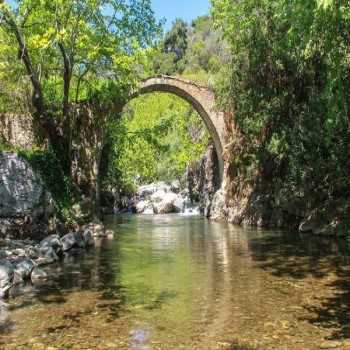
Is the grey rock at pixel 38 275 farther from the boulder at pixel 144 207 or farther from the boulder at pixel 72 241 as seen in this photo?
the boulder at pixel 144 207

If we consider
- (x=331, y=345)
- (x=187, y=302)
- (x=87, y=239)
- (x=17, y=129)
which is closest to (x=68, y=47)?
(x=17, y=129)

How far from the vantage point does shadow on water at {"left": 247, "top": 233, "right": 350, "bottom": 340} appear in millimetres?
6492

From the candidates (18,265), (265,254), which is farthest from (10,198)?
(265,254)

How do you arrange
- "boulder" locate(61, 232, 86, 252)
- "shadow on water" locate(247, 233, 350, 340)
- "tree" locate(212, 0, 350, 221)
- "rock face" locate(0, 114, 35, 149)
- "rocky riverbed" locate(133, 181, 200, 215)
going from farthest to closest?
"rocky riverbed" locate(133, 181, 200, 215), "rock face" locate(0, 114, 35, 149), "tree" locate(212, 0, 350, 221), "boulder" locate(61, 232, 86, 252), "shadow on water" locate(247, 233, 350, 340)

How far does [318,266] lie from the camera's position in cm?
1009

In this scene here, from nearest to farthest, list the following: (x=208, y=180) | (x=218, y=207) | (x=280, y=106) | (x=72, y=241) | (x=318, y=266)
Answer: (x=318, y=266), (x=72, y=241), (x=280, y=106), (x=218, y=207), (x=208, y=180)

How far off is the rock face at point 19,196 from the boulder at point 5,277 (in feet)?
16.6

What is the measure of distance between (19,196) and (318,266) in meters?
8.13

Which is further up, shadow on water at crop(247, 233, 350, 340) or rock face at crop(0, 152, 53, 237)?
Answer: rock face at crop(0, 152, 53, 237)

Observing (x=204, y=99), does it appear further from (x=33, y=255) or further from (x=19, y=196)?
(x=33, y=255)

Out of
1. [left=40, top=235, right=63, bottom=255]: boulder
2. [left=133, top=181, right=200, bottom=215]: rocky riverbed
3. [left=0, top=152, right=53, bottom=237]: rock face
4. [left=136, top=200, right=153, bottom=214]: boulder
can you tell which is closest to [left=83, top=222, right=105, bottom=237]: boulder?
[left=0, top=152, right=53, bottom=237]: rock face

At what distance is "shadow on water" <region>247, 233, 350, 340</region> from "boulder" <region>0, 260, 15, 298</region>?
447 cm

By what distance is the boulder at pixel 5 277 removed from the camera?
8.03 m

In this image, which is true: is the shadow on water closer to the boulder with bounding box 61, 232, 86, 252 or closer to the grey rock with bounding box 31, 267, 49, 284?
the grey rock with bounding box 31, 267, 49, 284
